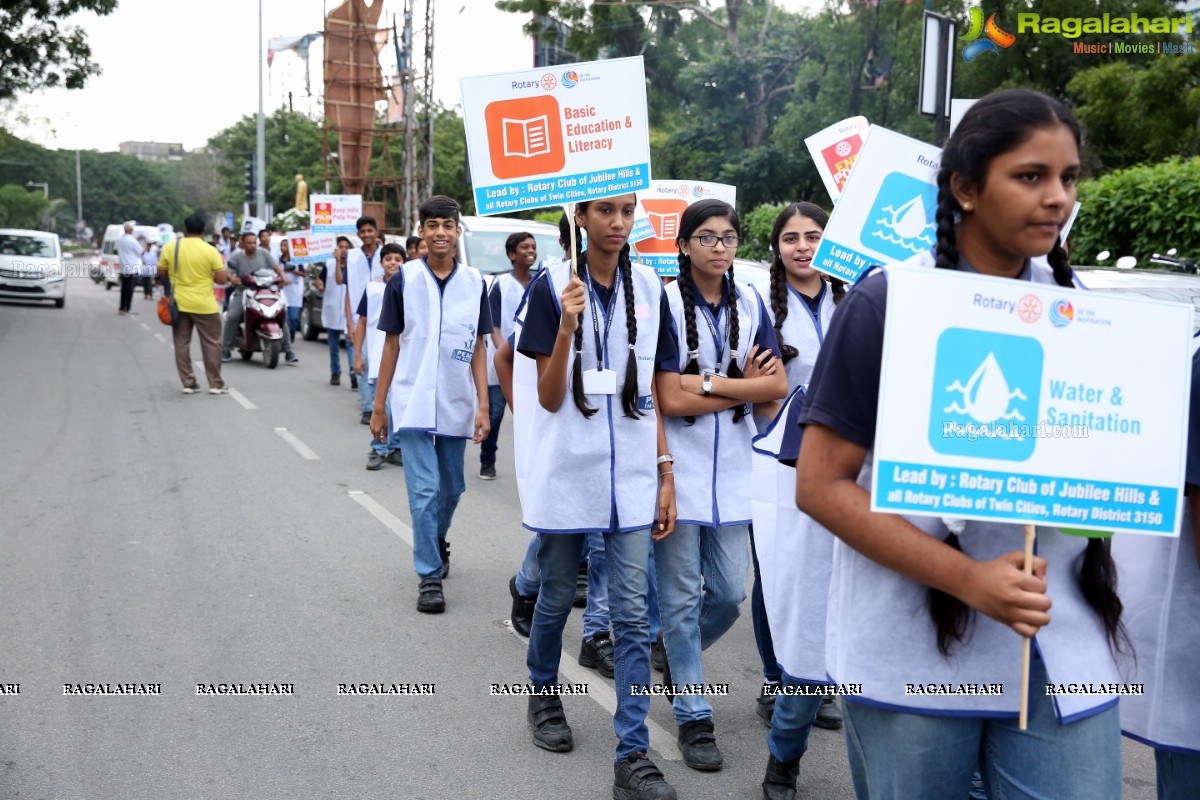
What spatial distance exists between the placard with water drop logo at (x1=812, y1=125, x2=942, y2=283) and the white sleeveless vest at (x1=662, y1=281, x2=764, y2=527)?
731mm

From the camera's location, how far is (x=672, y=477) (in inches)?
163

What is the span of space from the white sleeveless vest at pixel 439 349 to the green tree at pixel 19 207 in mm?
71320

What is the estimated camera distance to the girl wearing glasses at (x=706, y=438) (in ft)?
13.9

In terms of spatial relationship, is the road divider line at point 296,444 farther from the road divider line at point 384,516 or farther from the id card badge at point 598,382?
the id card badge at point 598,382

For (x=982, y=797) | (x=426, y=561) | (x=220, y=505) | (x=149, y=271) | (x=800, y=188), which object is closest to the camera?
(x=982, y=797)

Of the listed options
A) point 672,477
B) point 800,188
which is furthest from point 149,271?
point 672,477

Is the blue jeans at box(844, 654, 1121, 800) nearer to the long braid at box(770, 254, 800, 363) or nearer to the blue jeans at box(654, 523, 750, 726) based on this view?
the blue jeans at box(654, 523, 750, 726)

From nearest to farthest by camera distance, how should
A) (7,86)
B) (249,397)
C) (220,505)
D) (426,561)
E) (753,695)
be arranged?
1. (753,695)
2. (426,561)
3. (220,505)
4. (249,397)
5. (7,86)

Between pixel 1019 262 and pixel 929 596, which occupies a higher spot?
pixel 1019 262

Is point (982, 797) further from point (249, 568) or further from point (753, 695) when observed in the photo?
point (249, 568)

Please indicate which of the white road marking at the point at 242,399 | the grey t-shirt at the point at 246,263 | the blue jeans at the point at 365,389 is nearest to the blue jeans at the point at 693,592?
the blue jeans at the point at 365,389

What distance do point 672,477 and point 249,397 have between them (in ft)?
35.4

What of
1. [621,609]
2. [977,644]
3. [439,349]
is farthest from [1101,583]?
[439,349]

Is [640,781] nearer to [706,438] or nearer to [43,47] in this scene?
[706,438]
